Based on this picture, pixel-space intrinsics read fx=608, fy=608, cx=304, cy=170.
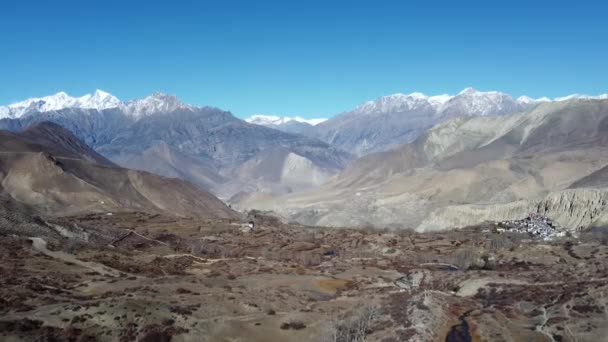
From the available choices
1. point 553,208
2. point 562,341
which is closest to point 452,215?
point 553,208

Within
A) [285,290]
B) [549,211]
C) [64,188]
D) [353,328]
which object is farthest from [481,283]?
[64,188]

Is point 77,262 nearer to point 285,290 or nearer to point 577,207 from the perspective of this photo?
point 285,290

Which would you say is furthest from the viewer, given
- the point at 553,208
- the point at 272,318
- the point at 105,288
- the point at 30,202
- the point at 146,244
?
the point at 553,208

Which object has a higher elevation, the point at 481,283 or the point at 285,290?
the point at 285,290

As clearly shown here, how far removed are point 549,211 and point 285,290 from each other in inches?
4684

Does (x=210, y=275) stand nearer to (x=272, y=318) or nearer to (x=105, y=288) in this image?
(x=105, y=288)

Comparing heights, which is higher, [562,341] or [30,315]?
[30,315]

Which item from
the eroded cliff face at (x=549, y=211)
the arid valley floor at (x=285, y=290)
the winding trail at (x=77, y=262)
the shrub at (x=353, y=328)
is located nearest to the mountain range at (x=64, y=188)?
the arid valley floor at (x=285, y=290)

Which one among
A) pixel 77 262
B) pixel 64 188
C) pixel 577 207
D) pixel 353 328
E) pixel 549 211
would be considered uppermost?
pixel 64 188

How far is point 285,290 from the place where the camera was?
68062mm

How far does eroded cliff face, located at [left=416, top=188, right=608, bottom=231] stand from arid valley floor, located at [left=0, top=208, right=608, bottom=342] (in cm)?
3717

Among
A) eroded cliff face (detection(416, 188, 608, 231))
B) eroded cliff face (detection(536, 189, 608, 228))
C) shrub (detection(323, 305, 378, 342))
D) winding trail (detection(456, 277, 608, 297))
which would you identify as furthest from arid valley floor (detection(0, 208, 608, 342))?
eroded cliff face (detection(416, 188, 608, 231))

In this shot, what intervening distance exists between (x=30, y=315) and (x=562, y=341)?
4124 centimetres

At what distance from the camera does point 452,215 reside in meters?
189
